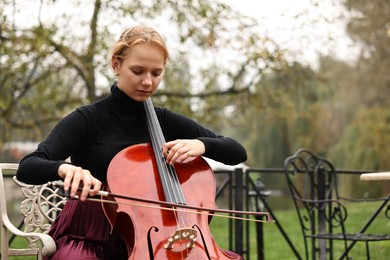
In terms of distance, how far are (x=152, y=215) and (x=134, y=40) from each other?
67cm

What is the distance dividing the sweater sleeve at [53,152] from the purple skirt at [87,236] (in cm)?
23

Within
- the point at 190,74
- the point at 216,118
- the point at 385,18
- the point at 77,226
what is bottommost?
the point at 77,226

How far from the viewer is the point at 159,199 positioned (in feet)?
7.97

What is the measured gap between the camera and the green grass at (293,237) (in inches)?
218

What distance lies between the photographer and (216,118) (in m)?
10.8

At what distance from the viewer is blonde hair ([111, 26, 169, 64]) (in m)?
2.54

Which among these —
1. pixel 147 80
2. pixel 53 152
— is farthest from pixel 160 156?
pixel 53 152

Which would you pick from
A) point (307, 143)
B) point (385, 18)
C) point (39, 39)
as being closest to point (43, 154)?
point (39, 39)

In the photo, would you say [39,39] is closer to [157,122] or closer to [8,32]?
[8,32]

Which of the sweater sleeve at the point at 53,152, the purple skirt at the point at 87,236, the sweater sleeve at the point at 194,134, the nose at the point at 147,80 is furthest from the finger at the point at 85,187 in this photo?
the sweater sleeve at the point at 194,134

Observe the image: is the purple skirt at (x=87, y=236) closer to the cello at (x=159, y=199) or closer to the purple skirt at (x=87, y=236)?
the purple skirt at (x=87, y=236)

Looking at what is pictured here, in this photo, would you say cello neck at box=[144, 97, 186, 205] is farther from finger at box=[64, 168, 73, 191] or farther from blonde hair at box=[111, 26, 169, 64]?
finger at box=[64, 168, 73, 191]

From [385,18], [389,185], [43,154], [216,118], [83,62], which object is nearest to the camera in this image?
[43,154]

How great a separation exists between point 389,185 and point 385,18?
158 inches
